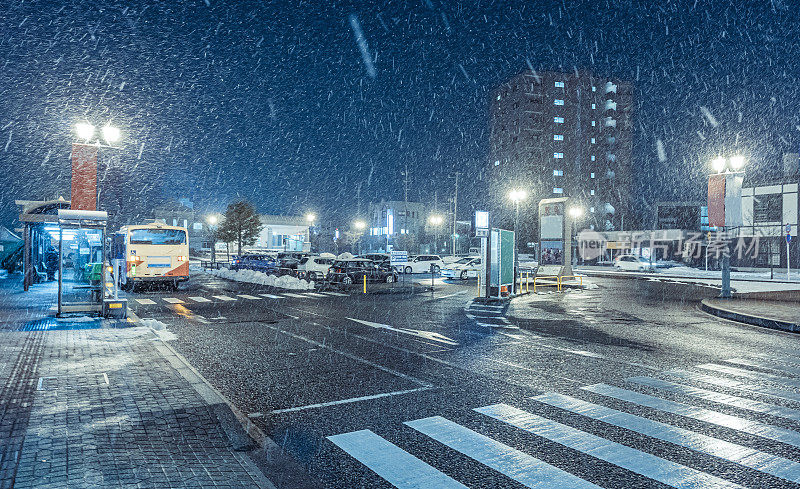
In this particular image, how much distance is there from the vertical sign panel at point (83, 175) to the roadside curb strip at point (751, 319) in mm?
20669

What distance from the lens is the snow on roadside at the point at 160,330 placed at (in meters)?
11.5

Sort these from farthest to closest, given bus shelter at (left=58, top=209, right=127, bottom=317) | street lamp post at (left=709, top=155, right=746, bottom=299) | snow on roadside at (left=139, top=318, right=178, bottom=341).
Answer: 1. street lamp post at (left=709, top=155, right=746, bottom=299)
2. bus shelter at (left=58, top=209, right=127, bottom=317)
3. snow on roadside at (left=139, top=318, right=178, bottom=341)

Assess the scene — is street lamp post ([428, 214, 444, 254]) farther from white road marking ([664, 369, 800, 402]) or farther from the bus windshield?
white road marking ([664, 369, 800, 402])

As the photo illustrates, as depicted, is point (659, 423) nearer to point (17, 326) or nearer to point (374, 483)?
point (374, 483)

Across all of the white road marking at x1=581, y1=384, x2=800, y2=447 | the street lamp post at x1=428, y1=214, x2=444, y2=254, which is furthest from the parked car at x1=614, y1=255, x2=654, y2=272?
the white road marking at x1=581, y1=384, x2=800, y2=447

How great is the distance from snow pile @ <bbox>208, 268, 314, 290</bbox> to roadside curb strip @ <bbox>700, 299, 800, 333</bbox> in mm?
17887

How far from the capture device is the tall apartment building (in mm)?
83500

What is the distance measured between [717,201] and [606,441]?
18055 mm

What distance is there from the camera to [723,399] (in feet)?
22.2

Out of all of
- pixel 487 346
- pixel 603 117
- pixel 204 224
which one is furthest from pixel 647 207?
pixel 487 346

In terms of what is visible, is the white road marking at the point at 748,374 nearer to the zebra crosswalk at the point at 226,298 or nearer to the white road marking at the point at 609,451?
the white road marking at the point at 609,451

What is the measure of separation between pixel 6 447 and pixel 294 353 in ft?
17.9

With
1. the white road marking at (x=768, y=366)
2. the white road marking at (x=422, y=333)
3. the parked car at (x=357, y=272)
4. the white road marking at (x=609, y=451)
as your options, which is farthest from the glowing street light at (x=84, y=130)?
the white road marking at (x=768, y=366)

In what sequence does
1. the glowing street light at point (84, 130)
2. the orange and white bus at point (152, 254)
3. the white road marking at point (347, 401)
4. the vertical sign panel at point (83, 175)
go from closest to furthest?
the white road marking at point (347, 401) < the glowing street light at point (84, 130) < the vertical sign panel at point (83, 175) < the orange and white bus at point (152, 254)
